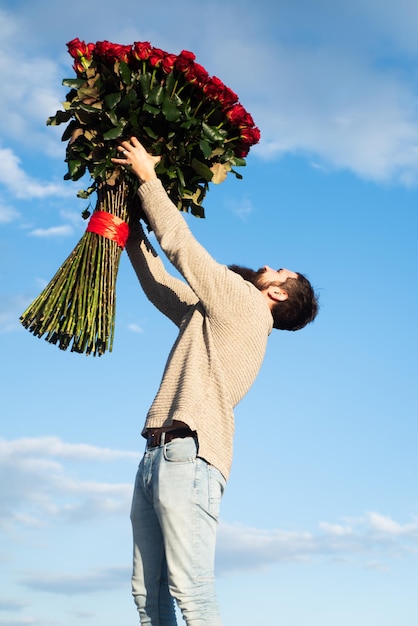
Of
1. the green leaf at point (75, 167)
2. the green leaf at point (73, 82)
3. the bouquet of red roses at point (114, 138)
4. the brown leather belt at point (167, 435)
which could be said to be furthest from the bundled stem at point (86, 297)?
→ the brown leather belt at point (167, 435)

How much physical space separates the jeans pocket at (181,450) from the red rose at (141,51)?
5.74ft

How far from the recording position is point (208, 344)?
3.19m

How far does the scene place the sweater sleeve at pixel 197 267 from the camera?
10.3ft

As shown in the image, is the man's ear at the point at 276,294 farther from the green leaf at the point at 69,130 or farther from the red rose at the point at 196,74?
the green leaf at the point at 69,130

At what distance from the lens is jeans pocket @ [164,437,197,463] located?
115 inches

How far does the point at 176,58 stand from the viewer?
11.3 ft

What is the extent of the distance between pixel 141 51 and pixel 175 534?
212 centimetres

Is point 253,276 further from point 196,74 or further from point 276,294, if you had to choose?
point 196,74

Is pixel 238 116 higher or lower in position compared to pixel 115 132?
higher

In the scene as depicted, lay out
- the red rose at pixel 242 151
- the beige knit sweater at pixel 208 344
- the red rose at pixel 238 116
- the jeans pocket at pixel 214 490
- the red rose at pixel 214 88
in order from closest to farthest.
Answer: the jeans pocket at pixel 214 490 → the beige knit sweater at pixel 208 344 → the red rose at pixel 214 88 → the red rose at pixel 238 116 → the red rose at pixel 242 151

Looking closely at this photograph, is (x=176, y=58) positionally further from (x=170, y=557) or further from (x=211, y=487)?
(x=170, y=557)

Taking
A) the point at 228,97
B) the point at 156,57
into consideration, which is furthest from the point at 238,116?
the point at 156,57

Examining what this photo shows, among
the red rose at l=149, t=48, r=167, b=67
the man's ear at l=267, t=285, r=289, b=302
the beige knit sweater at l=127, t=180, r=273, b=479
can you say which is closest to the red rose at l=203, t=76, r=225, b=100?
the red rose at l=149, t=48, r=167, b=67

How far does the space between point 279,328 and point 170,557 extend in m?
1.31
